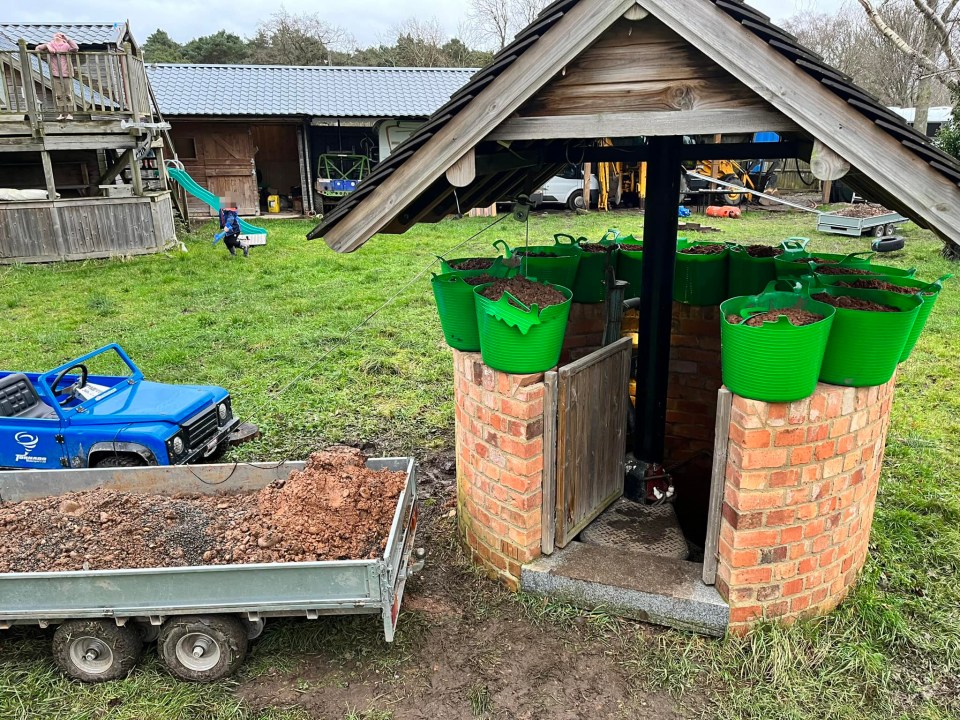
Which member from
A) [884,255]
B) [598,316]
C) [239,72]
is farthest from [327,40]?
[598,316]

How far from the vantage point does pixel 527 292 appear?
4039 mm

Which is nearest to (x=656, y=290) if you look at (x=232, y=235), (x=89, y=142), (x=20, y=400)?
(x=20, y=400)

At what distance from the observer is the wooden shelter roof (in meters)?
2.92

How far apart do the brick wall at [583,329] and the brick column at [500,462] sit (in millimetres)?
1244

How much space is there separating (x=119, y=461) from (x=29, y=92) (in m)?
11.4

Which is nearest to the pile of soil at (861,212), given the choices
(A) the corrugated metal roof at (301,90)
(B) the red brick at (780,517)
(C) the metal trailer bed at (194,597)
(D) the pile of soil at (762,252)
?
(A) the corrugated metal roof at (301,90)

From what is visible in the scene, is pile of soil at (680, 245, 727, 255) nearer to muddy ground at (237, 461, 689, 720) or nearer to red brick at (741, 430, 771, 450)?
red brick at (741, 430, 771, 450)

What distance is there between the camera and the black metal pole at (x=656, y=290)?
4512mm

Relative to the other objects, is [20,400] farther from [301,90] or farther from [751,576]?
[301,90]

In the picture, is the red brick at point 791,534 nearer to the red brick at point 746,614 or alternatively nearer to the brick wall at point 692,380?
the red brick at point 746,614

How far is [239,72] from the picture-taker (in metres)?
25.2

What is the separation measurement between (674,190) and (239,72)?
24.6 m

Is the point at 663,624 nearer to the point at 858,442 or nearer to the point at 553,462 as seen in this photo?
the point at 553,462

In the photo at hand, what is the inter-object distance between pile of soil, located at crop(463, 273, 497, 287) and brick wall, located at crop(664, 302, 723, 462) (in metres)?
1.91
